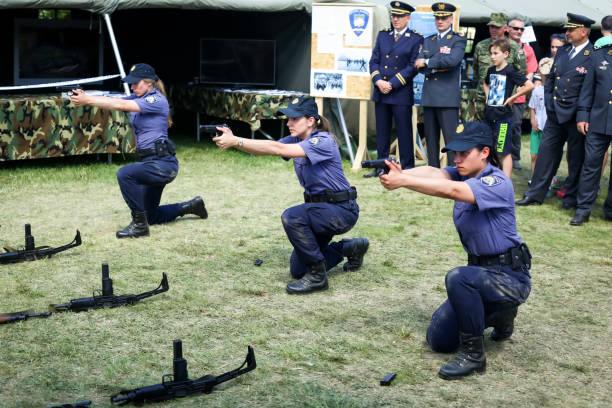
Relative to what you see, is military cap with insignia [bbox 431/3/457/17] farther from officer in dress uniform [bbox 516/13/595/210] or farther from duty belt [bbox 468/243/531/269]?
duty belt [bbox 468/243/531/269]

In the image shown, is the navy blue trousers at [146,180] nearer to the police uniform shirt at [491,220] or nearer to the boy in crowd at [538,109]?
the police uniform shirt at [491,220]

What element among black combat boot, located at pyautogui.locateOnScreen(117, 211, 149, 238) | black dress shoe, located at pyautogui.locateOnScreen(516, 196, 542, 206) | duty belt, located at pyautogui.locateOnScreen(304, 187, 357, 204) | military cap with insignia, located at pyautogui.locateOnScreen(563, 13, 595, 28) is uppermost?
military cap with insignia, located at pyautogui.locateOnScreen(563, 13, 595, 28)

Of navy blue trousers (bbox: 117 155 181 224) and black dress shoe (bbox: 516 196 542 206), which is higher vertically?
navy blue trousers (bbox: 117 155 181 224)

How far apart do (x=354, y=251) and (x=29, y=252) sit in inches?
106

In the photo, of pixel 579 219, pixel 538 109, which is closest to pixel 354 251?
pixel 579 219

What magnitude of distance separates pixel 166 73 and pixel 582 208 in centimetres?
933

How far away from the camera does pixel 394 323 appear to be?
5.01m

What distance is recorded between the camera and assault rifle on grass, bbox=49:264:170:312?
5059mm

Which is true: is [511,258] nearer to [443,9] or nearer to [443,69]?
[443,69]

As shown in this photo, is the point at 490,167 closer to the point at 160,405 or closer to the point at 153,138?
the point at 160,405

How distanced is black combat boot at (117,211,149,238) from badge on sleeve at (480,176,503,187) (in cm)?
381

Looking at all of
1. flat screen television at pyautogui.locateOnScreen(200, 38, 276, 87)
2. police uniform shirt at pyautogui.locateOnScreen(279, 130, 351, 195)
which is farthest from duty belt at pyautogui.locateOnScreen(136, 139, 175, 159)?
flat screen television at pyautogui.locateOnScreen(200, 38, 276, 87)

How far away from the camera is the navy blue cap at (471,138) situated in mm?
4250

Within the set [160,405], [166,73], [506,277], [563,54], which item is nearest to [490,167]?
[506,277]
